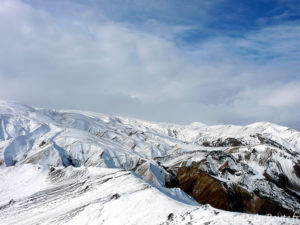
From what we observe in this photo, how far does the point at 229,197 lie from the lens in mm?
112688

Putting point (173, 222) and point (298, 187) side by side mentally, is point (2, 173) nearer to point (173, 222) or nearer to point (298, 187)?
point (173, 222)

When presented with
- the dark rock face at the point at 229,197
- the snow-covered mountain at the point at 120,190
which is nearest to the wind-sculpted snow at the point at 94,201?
the snow-covered mountain at the point at 120,190

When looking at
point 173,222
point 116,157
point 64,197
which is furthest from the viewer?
point 116,157

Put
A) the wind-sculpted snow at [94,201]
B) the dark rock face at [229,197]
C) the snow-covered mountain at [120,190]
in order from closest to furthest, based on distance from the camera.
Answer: the wind-sculpted snow at [94,201] < the snow-covered mountain at [120,190] < the dark rock face at [229,197]

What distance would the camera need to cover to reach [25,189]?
2960 inches

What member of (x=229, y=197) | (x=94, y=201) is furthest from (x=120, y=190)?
(x=229, y=197)

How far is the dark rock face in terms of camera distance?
→ 10588 cm

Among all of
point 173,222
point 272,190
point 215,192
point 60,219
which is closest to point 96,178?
point 60,219

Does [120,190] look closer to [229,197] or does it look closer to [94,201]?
[94,201]

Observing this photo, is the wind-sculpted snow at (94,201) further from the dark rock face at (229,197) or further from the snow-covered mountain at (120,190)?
the dark rock face at (229,197)

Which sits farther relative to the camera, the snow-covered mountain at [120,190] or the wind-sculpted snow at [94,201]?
the snow-covered mountain at [120,190]

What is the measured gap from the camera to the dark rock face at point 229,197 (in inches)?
4168

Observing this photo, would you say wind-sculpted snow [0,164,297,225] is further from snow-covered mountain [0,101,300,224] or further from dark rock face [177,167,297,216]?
dark rock face [177,167,297,216]

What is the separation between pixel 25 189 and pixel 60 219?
112 feet
